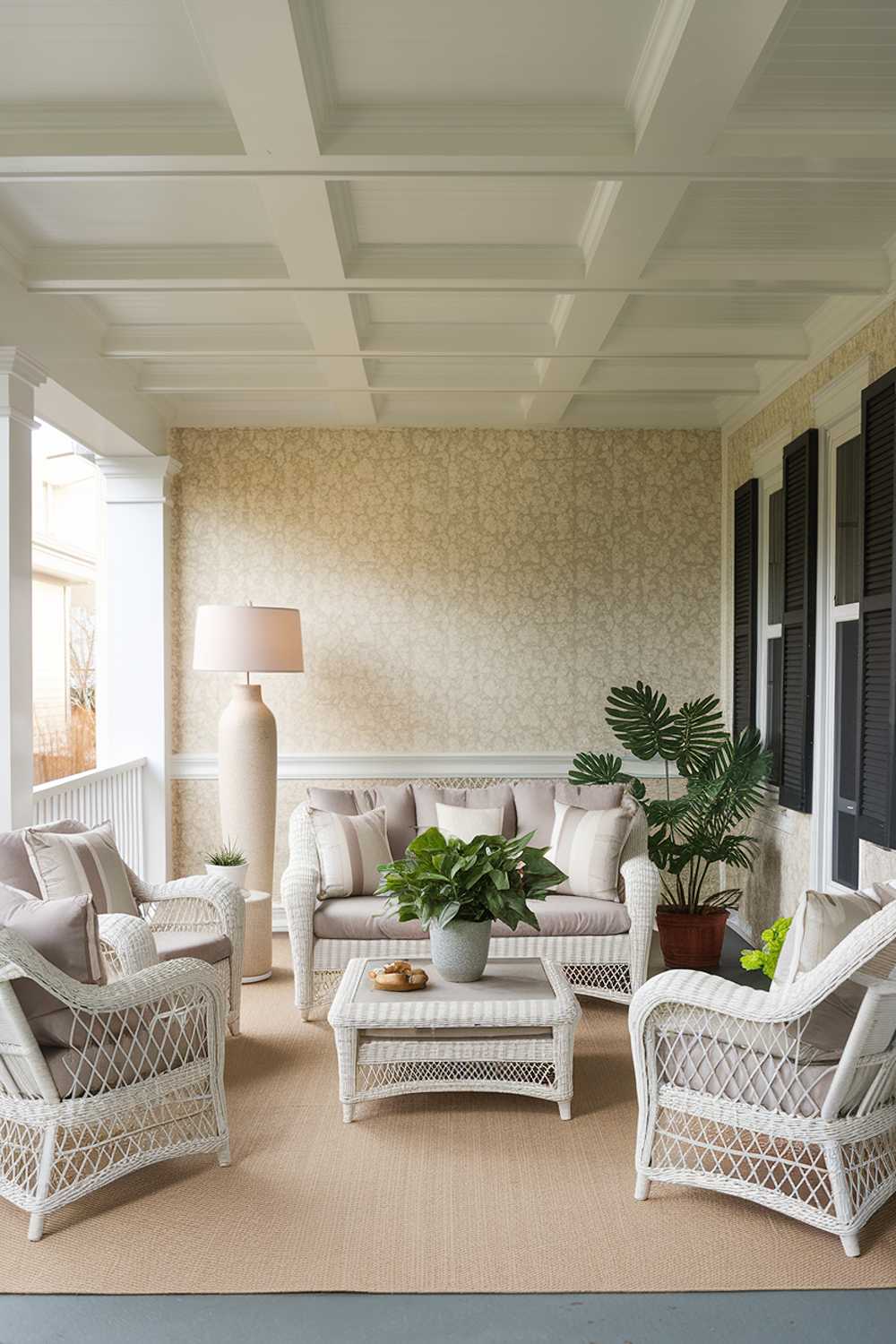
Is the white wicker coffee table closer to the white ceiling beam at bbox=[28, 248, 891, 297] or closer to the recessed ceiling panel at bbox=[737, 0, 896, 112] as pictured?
the white ceiling beam at bbox=[28, 248, 891, 297]

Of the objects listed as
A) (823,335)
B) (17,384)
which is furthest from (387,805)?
(823,335)

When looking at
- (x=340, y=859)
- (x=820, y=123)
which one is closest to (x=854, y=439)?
(x=820, y=123)

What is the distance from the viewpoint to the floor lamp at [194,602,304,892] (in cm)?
517

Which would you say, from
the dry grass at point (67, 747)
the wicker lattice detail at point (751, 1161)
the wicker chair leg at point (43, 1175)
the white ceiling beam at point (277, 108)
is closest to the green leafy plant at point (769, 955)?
the wicker lattice detail at point (751, 1161)

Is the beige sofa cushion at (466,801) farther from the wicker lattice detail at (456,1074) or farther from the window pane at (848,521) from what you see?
the window pane at (848,521)

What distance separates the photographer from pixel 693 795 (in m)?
5.27

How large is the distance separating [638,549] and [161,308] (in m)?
2.89

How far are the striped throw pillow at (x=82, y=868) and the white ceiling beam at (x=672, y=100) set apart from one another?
258cm

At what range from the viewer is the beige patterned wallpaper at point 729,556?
4.07 m

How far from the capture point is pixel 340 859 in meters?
4.67

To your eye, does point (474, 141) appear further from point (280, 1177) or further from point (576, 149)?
point (280, 1177)

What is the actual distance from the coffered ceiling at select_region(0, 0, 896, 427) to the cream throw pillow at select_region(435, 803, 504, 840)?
200cm

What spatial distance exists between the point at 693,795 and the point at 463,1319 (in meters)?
3.20

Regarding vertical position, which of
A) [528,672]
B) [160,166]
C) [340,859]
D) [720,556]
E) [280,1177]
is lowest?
[280,1177]
